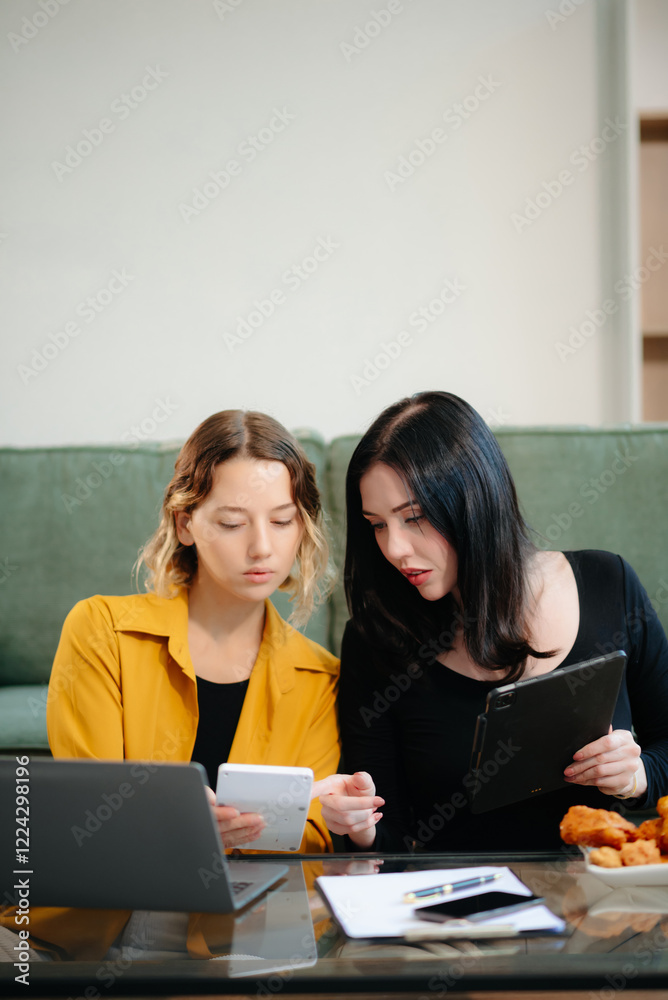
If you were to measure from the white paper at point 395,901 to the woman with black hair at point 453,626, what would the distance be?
1.00 ft

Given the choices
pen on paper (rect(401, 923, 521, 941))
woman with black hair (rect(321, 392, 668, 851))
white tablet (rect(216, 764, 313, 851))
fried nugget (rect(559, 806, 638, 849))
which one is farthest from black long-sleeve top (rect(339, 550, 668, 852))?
pen on paper (rect(401, 923, 521, 941))

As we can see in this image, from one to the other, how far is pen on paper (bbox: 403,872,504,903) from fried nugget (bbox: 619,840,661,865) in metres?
0.12

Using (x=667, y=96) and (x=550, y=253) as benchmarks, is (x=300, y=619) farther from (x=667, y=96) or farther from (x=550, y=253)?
(x=667, y=96)

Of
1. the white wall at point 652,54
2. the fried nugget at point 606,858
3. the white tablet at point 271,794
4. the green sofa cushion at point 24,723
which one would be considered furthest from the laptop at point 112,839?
the white wall at point 652,54

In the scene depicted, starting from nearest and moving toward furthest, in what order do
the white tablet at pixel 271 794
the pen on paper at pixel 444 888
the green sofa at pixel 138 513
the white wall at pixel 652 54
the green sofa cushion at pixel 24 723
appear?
1. the pen on paper at pixel 444 888
2. the white tablet at pixel 271 794
3. the green sofa cushion at pixel 24 723
4. the green sofa at pixel 138 513
5. the white wall at pixel 652 54

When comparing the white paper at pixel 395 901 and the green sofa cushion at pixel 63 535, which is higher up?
the green sofa cushion at pixel 63 535

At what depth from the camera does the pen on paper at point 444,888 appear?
0.74m

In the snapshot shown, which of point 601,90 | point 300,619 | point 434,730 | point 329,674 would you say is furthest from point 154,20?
point 434,730

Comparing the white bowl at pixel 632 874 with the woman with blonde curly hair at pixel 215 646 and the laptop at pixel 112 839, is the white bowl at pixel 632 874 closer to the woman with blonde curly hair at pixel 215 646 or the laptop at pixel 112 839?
the laptop at pixel 112 839

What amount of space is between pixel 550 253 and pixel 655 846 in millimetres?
1975

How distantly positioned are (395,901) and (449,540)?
56 cm

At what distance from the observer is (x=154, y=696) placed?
123 cm

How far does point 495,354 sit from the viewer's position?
241 cm

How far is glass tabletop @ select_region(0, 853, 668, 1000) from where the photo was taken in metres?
0.60
